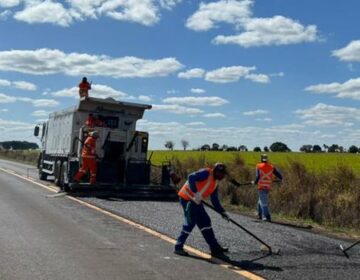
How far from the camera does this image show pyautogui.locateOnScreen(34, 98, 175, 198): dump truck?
19578mm

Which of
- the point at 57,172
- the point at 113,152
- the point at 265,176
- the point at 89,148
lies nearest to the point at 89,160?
the point at 89,148

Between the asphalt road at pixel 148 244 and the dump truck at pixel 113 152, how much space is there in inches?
157

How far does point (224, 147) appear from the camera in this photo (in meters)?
91.5

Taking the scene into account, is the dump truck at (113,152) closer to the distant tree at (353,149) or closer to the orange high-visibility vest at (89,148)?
the orange high-visibility vest at (89,148)

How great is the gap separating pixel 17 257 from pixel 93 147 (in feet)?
35.8

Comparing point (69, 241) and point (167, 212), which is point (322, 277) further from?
point (167, 212)

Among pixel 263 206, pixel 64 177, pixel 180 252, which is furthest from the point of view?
pixel 64 177

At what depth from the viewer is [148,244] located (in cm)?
986

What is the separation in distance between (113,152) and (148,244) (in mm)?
11076

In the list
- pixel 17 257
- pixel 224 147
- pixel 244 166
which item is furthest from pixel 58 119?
pixel 224 147

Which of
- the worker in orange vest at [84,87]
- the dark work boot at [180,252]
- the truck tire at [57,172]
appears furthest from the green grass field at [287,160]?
the dark work boot at [180,252]

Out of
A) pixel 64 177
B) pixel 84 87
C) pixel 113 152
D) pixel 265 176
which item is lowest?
pixel 64 177

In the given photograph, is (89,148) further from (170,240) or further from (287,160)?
(170,240)

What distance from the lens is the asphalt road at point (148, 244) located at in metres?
7.92
